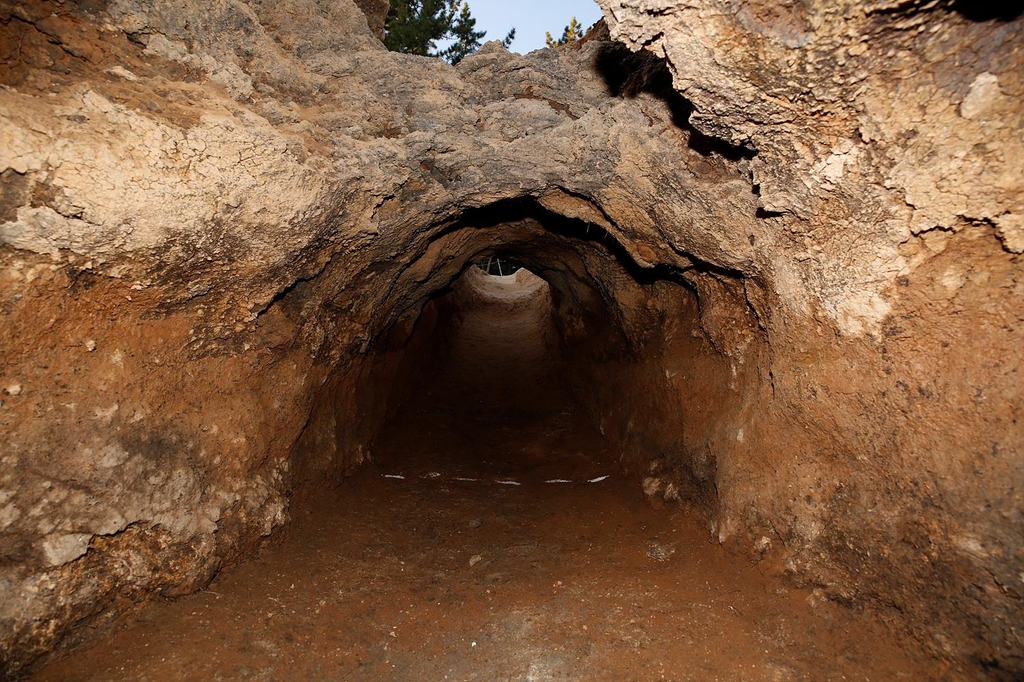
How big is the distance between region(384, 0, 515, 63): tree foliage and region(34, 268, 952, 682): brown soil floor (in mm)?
13638

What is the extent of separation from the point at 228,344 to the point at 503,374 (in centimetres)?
675

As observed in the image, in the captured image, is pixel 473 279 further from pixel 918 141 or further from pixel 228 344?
pixel 918 141

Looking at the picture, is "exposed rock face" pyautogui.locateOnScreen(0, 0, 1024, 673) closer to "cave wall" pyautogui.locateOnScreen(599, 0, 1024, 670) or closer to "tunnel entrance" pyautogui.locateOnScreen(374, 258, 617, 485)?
"cave wall" pyautogui.locateOnScreen(599, 0, 1024, 670)

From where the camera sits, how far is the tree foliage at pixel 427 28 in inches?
614

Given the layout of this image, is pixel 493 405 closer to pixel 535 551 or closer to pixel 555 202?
pixel 535 551

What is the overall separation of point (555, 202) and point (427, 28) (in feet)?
48.7

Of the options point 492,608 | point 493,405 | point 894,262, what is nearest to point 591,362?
point 493,405

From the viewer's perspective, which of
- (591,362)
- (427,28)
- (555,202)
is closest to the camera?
(555,202)

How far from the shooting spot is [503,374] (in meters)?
10.4

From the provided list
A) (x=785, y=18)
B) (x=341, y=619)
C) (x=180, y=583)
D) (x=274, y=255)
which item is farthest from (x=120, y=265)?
(x=785, y=18)

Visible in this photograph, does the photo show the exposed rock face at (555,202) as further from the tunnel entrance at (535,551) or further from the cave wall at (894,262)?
the tunnel entrance at (535,551)

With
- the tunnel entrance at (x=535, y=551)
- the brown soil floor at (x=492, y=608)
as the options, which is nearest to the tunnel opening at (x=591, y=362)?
the tunnel entrance at (x=535, y=551)

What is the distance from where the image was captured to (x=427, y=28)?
654 inches

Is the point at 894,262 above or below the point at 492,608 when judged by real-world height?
above
